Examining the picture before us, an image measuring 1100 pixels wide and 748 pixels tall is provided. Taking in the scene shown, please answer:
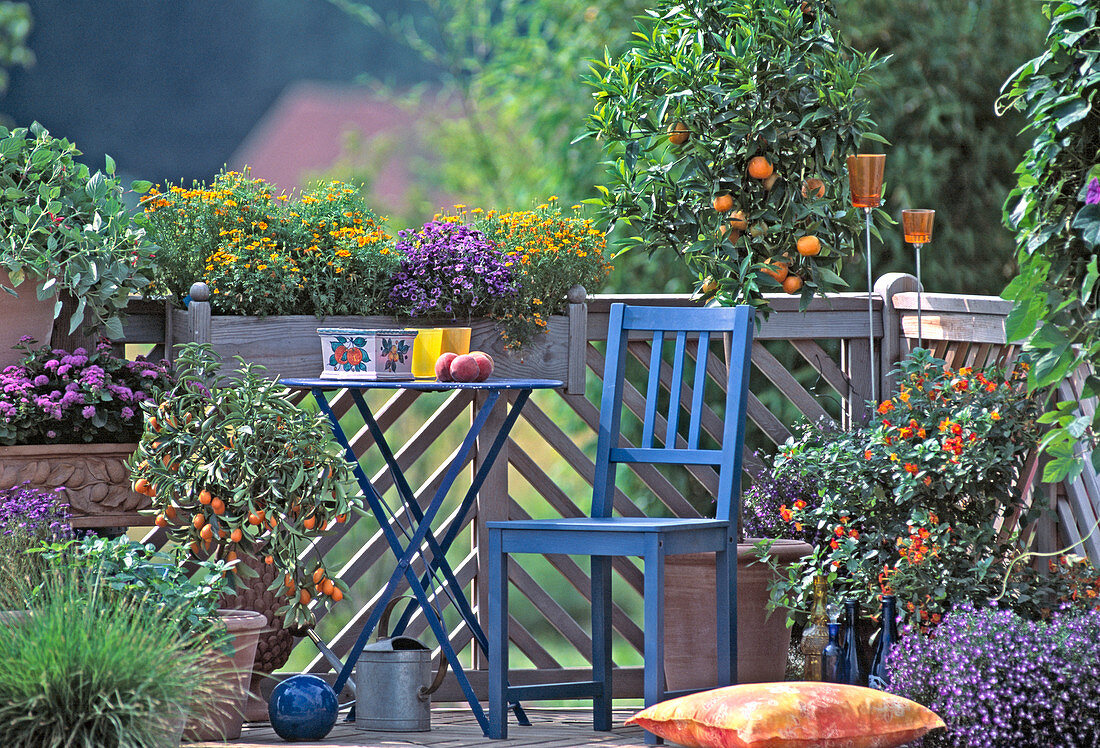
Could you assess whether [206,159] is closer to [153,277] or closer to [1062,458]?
[153,277]

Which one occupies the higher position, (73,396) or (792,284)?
(792,284)

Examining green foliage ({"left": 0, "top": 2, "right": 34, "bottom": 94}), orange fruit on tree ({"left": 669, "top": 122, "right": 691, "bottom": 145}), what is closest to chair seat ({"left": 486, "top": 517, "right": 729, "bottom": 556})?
orange fruit on tree ({"left": 669, "top": 122, "right": 691, "bottom": 145})

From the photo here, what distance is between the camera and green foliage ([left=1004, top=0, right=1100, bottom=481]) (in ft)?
7.94

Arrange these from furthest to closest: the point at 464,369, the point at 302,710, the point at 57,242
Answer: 1. the point at 57,242
2. the point at 464,369
3. the point at 302,710

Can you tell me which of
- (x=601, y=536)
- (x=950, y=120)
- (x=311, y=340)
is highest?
(x=950, y=120)

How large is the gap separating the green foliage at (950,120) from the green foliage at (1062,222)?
2.56m

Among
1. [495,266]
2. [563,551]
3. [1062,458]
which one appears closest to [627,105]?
[495,266]

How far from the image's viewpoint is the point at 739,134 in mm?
3203

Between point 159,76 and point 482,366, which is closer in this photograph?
point 482,366

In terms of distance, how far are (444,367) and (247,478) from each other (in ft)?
1.67

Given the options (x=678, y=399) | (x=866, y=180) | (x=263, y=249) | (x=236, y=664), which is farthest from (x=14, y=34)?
(x=866, y=180)

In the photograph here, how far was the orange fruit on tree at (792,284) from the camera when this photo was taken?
331cm

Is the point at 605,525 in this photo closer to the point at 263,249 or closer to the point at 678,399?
the point at 678,399

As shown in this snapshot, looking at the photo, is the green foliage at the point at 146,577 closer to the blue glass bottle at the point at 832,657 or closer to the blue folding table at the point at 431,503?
the blue folding table at the point at 431,503
